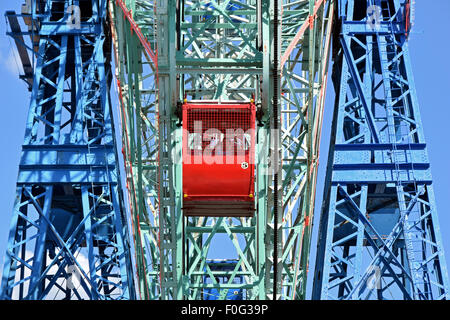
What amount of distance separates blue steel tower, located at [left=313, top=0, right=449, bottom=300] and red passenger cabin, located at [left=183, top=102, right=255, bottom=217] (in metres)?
6.49

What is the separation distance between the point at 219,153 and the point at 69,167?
810 centimetres

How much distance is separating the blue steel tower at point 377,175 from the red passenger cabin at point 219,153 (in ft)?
21.3

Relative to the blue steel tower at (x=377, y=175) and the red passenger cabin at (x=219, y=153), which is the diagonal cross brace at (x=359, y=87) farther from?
the red passenger cabin at (x=219, y=153)

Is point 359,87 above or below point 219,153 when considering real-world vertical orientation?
above

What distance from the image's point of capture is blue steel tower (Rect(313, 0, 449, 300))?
91.8 feet

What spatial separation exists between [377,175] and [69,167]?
9237mm

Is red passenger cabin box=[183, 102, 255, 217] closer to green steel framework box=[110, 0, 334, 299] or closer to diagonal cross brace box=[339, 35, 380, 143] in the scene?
green steel framework box=[110, 0, 334, 299]

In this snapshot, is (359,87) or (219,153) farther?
(359,87)

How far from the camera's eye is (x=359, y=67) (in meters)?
31.4

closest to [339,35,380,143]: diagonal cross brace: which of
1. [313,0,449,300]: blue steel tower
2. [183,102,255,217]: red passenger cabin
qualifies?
[313,0,449,300]: blue steel tower

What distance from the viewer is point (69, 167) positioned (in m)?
29.2

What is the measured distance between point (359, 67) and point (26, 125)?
10774 mm
